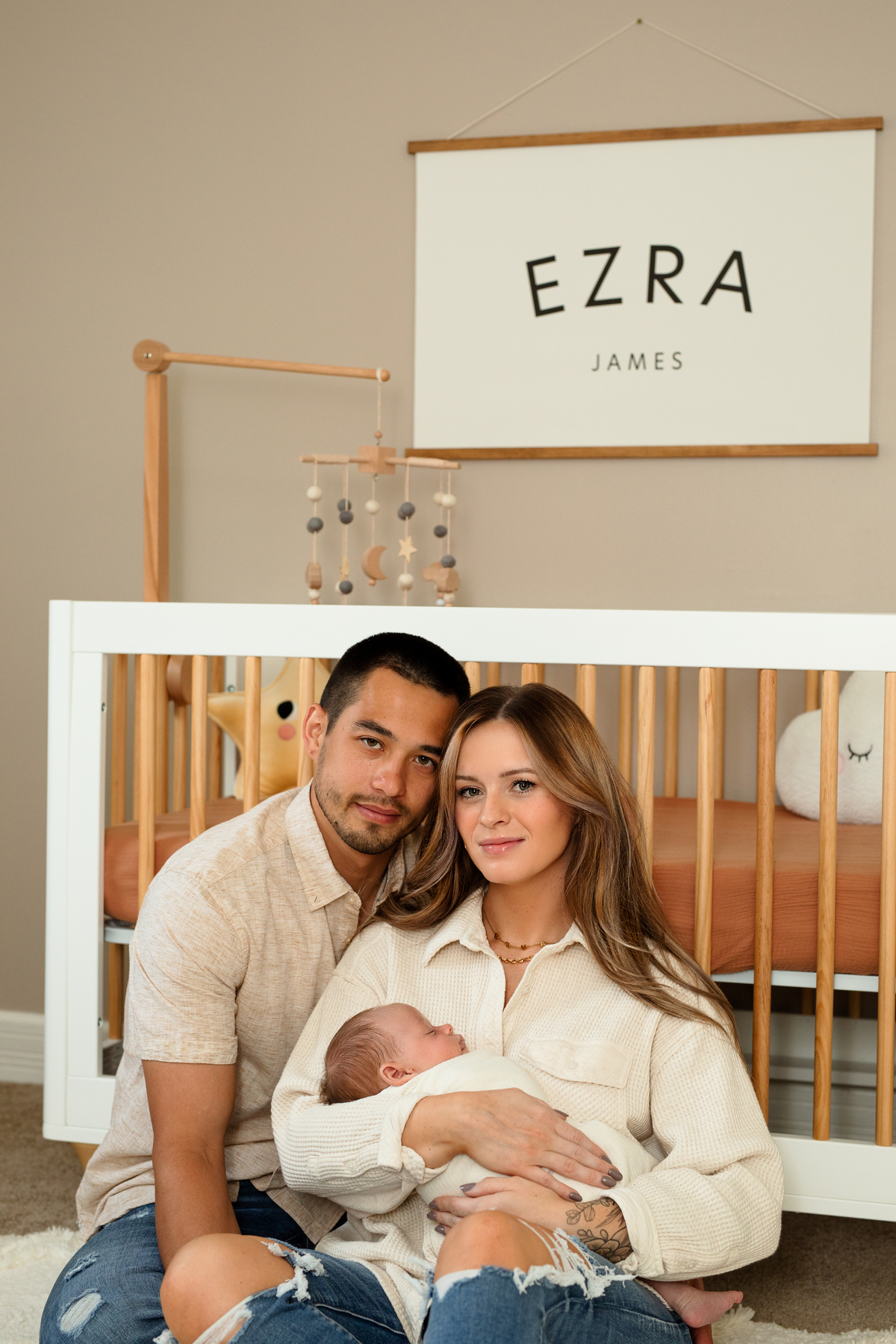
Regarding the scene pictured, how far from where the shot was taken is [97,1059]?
1693 mm

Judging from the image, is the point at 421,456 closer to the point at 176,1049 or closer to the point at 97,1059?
the point at 97,1059

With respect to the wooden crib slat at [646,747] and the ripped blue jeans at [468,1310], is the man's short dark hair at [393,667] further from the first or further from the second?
the ripped blue jeans at [468,1310]

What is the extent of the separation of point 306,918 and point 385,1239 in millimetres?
359

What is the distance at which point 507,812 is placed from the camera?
128cm

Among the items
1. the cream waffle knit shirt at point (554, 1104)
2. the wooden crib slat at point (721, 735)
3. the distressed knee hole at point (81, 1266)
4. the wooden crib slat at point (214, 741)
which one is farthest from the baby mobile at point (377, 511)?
the distressed knee hole at point (81, 1266)

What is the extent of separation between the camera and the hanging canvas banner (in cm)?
228

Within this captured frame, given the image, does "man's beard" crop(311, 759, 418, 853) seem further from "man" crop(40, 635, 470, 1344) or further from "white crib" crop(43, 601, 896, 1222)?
"white crib" crop(43, 601, 896, 1222)

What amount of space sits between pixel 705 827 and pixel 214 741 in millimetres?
1197

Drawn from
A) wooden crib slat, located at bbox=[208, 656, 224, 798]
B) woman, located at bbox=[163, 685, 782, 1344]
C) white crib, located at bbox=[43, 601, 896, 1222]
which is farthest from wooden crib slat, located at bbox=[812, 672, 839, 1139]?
wooden crib slat, located at bbox=[208, 656, 224, 798]

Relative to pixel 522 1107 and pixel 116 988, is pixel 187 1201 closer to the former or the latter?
pixel 522 1107

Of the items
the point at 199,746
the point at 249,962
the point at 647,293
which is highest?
the point at 647,293

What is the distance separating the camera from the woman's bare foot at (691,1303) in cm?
112

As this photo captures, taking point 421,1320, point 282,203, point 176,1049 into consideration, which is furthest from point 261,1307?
point 282,203

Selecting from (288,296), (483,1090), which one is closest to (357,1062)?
(483,1090)
